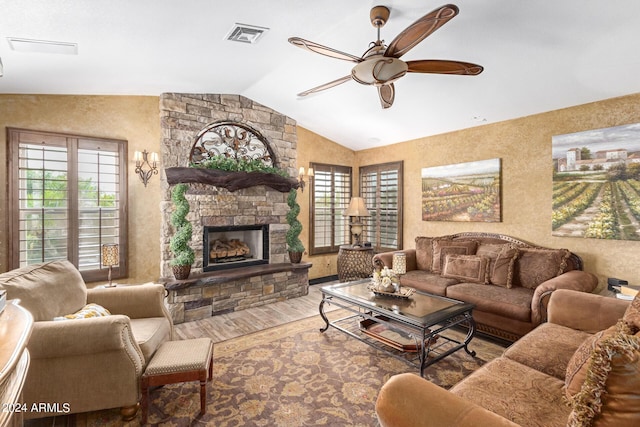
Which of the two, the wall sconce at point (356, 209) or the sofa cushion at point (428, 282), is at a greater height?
the wall sconce at point (356, 209)

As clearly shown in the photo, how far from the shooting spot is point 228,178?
14.7ft

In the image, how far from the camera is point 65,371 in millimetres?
2043

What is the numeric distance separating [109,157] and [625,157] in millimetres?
6098

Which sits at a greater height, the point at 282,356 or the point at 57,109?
the point at 57,109

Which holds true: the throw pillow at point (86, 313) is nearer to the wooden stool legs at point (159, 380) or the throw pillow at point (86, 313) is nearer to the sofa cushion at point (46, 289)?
the sofa cushion at point (46, 289)

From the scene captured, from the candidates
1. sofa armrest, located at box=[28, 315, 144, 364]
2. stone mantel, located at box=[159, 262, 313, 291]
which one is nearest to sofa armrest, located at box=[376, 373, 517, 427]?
sofa armrest, located at box=[28, 315, 144, 364]

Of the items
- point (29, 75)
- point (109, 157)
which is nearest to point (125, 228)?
point (109, 157)

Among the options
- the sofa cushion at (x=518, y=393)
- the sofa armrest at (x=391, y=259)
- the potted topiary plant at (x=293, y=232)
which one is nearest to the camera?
the sofa cushion at (x=518, y=393)

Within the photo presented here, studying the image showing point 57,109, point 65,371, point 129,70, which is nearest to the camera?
point 65,371

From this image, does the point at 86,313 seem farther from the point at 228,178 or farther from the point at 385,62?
the point at 385,62

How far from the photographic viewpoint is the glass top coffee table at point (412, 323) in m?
2.64

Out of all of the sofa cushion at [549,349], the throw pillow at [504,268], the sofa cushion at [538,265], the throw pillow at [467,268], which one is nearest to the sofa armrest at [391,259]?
the throw pillow at [467,268]

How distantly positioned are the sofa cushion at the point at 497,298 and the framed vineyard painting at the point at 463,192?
48.2 inches

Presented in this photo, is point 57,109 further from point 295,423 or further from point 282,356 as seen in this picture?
point 295,423
